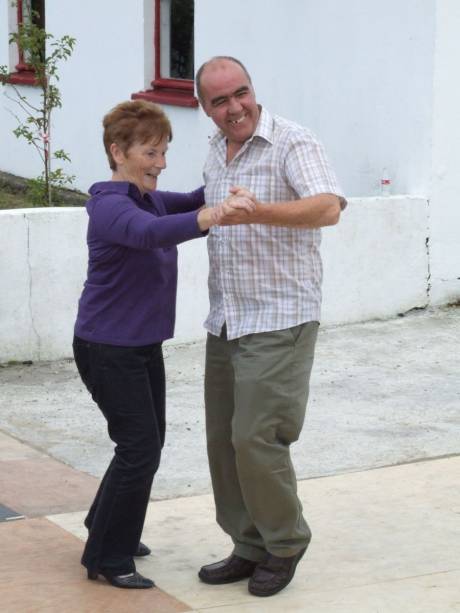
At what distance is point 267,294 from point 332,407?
280 centimetres

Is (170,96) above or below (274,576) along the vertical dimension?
above

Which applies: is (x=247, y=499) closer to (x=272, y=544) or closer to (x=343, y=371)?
(x=272, y=544)

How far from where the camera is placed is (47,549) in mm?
4801

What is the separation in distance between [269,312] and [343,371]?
11.5ft

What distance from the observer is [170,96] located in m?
11.6

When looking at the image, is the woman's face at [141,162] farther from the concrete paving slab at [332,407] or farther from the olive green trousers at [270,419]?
the concrete paving slab at [332,407]

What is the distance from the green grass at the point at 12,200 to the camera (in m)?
12.2

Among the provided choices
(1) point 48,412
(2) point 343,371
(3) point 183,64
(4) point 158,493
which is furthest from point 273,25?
(4) point 158,493

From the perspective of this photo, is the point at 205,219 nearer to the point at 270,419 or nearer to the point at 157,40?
the point at 270,419

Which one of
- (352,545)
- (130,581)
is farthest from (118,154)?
(352,545)

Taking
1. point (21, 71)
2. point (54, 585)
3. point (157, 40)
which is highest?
point (157, 40)

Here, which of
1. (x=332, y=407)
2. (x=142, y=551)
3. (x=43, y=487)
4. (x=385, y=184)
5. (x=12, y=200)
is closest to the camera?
(x=142, y=551)

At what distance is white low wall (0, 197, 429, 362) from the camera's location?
759 centimetres

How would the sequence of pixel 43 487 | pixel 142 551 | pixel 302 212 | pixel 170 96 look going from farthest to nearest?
1. pixel 170 96
2. pixel 43 487
3. pixel 142 551
4. pixel 302 212
